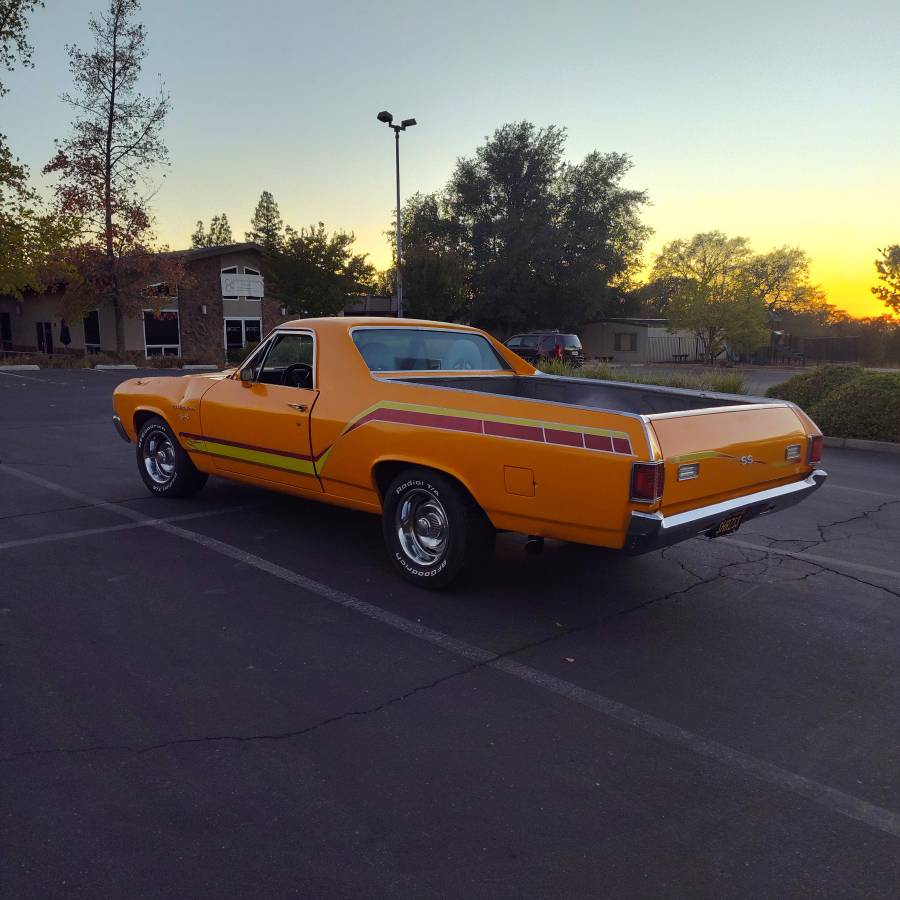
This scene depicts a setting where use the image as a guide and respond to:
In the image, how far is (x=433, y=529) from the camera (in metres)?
5.02

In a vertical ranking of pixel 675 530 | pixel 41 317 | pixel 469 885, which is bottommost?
pixel 469 885

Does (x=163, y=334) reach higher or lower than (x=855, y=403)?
higher

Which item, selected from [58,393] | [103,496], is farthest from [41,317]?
[103,496]

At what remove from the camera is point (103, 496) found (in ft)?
24.9

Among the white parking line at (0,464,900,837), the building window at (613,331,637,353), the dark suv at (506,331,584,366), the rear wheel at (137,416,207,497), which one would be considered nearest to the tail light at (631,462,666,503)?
the white parking line at (0,464,900,837)

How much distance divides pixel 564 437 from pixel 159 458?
4.76m

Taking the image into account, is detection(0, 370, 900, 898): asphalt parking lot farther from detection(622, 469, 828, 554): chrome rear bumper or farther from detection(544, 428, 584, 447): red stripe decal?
detection(544, 428, 584, 447): red stripe decal

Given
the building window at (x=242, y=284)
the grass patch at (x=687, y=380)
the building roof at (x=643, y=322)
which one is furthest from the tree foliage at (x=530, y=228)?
the grass patch at (x=687, y=380)

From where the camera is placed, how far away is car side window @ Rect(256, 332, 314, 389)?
593cm

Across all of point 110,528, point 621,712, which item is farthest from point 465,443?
point 110,528

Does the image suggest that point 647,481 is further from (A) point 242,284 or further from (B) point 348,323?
(A) point 242,284

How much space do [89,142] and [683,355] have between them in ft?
124

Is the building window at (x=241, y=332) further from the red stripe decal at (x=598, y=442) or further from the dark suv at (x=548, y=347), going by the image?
the red stripe decal at (x=598, y=442)

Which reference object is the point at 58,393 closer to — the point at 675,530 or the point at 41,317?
the point at 675,530
